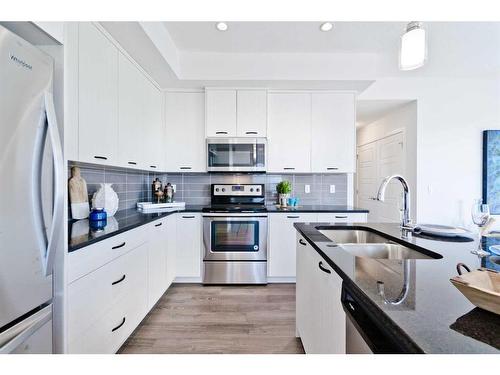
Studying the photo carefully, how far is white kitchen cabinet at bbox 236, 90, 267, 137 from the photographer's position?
113 inches

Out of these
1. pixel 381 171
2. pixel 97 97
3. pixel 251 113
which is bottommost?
pixel 381 171

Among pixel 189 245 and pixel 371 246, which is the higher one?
pixel 371 246

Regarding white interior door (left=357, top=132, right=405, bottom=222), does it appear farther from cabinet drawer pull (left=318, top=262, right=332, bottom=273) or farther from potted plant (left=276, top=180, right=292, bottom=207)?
cabinet drawer pull (left=318, top=262, right=332, bottom=273)

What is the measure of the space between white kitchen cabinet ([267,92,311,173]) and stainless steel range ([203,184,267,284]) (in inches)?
29.1

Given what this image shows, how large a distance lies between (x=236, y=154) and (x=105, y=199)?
1494mm

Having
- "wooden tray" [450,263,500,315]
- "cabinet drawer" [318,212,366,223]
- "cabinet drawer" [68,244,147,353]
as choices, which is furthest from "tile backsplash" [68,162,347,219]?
"wooden tray" [450,263,500,315]

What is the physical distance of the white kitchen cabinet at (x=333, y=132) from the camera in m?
2.98

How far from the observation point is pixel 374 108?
12.8 ft

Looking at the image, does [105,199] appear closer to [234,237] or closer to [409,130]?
[234,237]

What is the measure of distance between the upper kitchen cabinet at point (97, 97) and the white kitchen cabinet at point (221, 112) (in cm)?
112

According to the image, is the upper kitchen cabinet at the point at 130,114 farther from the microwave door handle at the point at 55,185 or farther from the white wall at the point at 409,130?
the white wall at the point at 409,130

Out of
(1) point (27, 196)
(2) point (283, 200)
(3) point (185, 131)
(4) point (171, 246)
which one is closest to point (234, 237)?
(4) point (171, 246)
